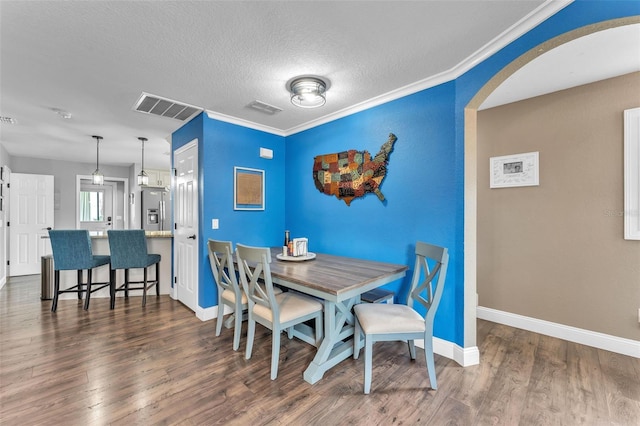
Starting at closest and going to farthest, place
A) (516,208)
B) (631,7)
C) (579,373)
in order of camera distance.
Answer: (631,7) < (579,373) < (516,208)

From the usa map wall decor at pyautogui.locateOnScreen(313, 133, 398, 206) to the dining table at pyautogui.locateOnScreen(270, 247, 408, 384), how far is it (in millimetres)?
835

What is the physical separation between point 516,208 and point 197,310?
152 inches

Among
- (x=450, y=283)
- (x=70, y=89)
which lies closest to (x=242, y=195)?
(x=70, y=89)

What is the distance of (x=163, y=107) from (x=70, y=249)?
2241mm

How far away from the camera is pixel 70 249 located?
11.1 ft

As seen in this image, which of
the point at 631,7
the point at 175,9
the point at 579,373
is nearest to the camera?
the point at 631,7

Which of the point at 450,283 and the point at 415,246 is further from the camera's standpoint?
the point at 415,246

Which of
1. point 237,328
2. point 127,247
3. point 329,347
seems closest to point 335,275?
point 329,347

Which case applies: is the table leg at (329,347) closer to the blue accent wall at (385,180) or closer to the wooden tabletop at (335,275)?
the wooden tabletop at (335,275)

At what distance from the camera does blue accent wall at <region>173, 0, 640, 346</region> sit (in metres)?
2.16

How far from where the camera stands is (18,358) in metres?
2.24

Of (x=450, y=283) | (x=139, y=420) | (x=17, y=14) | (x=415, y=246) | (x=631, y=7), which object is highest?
(x=17, y=14)

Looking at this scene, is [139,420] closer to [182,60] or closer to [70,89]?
[182,60]

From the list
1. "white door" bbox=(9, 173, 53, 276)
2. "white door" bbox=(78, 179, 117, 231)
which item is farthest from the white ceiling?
"white door" bbox=(78, 179, 117, 231)
